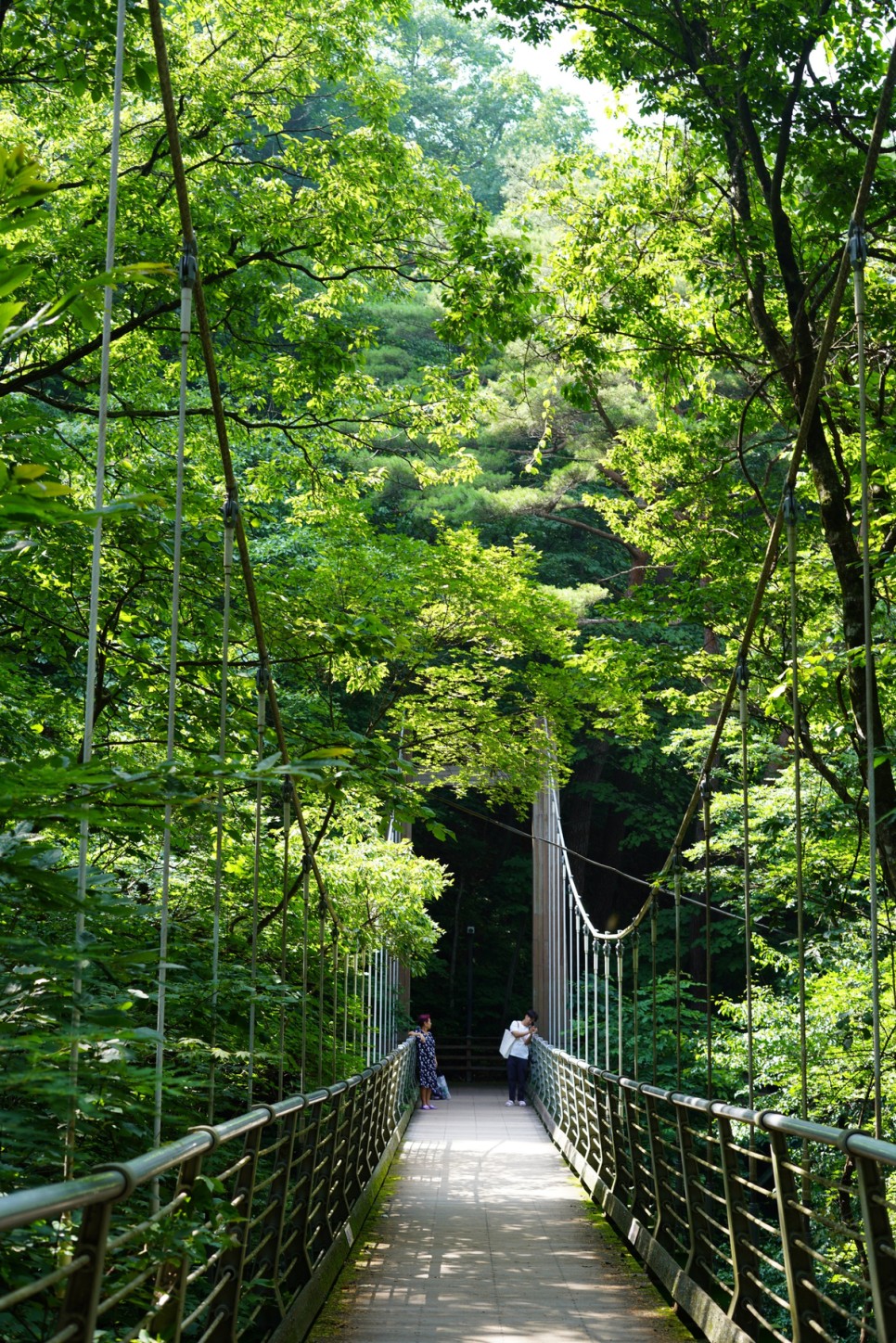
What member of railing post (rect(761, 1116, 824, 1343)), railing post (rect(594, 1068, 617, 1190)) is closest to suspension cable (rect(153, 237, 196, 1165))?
railing post (rect(761, 1116, 824, 1343))

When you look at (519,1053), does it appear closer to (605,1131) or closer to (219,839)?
(605,1131)

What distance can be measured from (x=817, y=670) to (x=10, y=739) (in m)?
2.58

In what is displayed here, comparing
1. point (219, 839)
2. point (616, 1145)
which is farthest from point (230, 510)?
point (616, 1145)

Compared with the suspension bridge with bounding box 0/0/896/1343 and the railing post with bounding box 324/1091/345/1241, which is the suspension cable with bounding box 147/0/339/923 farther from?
the railing post with bounding box 324/1091/345/1241

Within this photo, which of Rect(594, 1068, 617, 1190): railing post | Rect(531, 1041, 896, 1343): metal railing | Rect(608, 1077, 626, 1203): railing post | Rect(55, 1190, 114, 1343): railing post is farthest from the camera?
Rect(594, 1068, 617, 1190): railing post

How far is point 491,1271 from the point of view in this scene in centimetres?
479

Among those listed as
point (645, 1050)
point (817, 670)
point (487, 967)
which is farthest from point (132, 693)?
point (487, 967)

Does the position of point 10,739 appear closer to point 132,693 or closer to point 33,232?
point 132,693

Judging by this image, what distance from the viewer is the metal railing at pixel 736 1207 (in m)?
2.12

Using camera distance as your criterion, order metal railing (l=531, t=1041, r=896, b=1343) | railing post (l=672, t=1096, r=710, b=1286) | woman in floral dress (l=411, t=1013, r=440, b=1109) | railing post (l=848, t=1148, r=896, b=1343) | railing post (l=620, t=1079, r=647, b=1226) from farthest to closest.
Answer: woman in floral dress (l=411, t=1013, r=440, b=1109), railing post (l=620, t=1079, r=647, b=1226), railing post (l=672, t=1096, r=710, b=1286), metal railing (l=531, t=1041, r=896, b=1343), railing post (l=848, t=1148, r=896, b=1343)

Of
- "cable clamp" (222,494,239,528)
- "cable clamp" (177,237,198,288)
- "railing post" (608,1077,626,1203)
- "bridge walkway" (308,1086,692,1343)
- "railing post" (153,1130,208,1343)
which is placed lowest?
"bridge walkway" (308,1086,692,1343)

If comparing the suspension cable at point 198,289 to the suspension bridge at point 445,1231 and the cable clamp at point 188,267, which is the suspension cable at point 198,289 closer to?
the cable clamp at point 188,267

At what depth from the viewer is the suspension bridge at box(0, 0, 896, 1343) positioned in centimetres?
A: 173

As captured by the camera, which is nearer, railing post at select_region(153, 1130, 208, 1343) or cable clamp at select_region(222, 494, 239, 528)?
railing post at select_region(153, 1130, 208, 1343)
